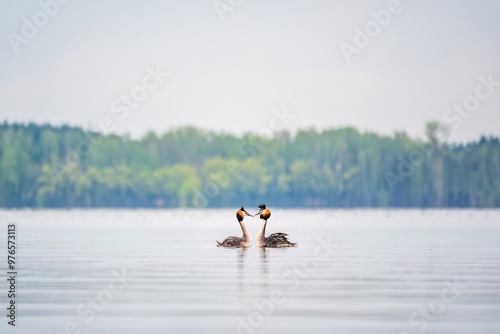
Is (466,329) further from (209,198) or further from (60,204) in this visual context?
(209,198)

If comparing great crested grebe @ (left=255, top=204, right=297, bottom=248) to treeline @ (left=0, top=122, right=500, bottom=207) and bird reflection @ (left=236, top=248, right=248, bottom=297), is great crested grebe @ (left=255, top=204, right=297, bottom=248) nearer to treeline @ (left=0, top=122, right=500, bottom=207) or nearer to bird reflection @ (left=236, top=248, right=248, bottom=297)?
bird reflection @ (left=236, top=248, right=248, bottom=297)

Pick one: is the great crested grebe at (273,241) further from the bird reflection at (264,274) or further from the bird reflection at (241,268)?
the bird reflection at (264,274)

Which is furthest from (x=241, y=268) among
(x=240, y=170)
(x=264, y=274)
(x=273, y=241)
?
(x=240, y=170)

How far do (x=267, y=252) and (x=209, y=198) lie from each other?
108054mm

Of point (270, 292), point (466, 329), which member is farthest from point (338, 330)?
point (270, 292)

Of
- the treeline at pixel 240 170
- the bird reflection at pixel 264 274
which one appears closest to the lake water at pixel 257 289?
the bird reflection at pixel 264 274

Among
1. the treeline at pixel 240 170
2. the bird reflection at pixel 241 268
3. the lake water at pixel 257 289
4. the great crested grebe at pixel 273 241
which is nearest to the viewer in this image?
the lake water at pixel 257 289

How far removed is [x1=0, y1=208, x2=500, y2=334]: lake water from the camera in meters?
12.8

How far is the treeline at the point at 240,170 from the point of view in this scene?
397 feet

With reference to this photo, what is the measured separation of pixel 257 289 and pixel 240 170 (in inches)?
4844

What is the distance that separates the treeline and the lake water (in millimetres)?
89211

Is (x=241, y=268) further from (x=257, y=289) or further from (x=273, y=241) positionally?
(x=273, y=241)

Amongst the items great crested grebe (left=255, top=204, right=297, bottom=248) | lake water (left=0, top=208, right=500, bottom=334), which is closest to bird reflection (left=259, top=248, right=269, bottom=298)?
lake water (left=0, top=208, right=500, bottom=334)

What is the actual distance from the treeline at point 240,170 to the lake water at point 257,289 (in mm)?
89211
